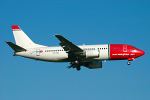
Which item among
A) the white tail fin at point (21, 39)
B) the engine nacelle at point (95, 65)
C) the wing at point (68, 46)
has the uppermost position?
the white tail fin at point (21, 39)

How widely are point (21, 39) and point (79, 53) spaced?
13.9 metres

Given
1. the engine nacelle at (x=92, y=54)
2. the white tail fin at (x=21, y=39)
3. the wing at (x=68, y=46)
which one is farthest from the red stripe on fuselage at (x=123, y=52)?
the white tail fin at (x=21, y=39)

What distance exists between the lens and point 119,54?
58.2 meters

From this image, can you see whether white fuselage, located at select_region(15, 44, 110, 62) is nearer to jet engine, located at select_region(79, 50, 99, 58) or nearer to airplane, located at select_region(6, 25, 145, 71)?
airplane, located at select_region(6, 25, 145, 71)

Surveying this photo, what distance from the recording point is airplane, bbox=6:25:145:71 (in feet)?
189

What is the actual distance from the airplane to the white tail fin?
1214 millimetres

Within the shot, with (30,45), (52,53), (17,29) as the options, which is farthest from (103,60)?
(17,29)

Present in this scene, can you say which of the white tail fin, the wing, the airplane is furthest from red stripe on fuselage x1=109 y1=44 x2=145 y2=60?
the white tail fin

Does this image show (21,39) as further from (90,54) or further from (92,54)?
(92,54)

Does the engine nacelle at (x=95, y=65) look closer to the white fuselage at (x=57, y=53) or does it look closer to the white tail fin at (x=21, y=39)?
the white fuselage at (x=57, y=53)

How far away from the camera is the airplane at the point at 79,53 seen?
5752 centimetres

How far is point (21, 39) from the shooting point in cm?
6425

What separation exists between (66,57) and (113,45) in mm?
9255

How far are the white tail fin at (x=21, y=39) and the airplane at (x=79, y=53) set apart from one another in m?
1.21
